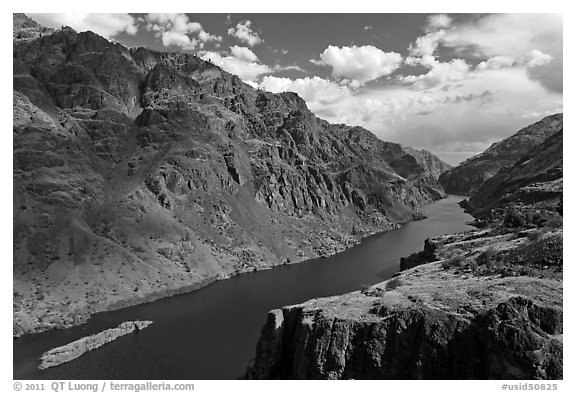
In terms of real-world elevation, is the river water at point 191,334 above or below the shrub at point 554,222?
below

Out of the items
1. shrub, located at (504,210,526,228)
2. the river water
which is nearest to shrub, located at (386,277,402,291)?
the river water

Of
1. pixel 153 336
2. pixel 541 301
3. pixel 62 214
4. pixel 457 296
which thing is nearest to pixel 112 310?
pixel 153 336

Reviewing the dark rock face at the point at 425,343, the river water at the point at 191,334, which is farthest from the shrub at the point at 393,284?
the river water at the point at 191,334

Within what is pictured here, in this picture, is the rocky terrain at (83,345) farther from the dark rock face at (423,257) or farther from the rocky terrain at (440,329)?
the dark rock face at (423,257)

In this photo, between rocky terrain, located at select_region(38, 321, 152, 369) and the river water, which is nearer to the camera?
the river water

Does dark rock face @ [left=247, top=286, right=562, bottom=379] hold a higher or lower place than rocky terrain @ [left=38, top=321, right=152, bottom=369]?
higher

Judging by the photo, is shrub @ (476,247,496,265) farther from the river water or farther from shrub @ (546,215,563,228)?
the river water

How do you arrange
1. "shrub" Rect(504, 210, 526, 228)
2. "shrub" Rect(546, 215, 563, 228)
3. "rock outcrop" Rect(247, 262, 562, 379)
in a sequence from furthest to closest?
"shrub" Rect(504, 210, 526, 228), "shrub" Rect(546, 215, 563, 228), "rock outcrop" Rect(247, 262, 562, 379)
